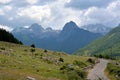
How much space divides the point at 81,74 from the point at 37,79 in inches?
871

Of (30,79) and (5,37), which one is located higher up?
(5,37)

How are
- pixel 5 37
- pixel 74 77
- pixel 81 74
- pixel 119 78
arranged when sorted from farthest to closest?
pixel 5 37, pixel 119 78, pixel 81 74, pixel 74 77

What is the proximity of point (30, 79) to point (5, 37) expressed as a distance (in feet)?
391

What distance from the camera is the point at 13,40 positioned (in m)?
171

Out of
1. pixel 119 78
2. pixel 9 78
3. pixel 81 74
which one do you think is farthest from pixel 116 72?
pixel 9 78

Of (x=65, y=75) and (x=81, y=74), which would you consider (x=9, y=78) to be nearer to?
(x=65, y=75)

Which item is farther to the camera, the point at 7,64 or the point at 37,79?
the point at 7,64

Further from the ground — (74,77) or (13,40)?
(13,40)

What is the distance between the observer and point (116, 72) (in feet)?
291

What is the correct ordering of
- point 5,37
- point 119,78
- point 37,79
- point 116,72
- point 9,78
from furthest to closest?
point 5,37, point 116,72, point 119,78, point 37,79, point 9,78

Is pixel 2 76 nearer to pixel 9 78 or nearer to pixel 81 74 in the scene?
pixel 9 78

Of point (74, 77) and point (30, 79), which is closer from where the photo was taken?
point (30, 79)

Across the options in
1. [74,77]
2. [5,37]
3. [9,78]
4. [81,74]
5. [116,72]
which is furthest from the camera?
[5,37]

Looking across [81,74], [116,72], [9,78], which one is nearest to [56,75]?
[81,74]
